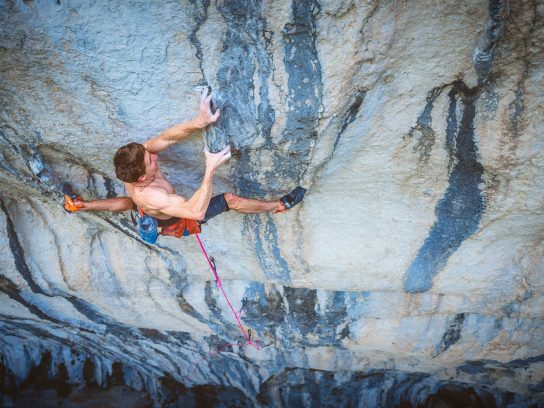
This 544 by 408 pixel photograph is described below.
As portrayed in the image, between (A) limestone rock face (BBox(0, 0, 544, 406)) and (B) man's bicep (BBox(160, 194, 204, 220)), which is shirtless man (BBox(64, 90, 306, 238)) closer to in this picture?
(B) man's bicep (BBox(160, 194, 204, 220))

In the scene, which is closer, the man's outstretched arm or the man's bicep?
the man's outstretched arm

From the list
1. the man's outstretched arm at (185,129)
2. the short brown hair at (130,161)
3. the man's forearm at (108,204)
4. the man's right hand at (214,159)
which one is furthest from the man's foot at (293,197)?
the man's forearm at (108,204)

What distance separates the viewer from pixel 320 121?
2303 millimetres

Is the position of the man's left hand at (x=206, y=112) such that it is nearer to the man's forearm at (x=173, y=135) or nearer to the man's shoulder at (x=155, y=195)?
the man's forearm at (x=173, y=135)

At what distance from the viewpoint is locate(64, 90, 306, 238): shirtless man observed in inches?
88.9

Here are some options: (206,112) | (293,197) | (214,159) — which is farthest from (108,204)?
(293,197)

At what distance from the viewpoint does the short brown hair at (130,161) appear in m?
2.22

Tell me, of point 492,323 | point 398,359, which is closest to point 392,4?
point 492,323

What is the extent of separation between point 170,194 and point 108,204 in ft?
2.34

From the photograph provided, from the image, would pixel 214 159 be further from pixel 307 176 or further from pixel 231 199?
pixel 307 176

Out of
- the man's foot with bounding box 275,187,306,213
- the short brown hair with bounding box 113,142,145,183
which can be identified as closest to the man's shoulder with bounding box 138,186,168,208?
the short brown hair with bounding box 113,142,145,183

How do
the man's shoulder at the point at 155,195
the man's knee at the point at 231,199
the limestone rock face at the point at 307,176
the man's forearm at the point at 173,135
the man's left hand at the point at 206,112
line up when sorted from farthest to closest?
the man's knee at the point at 231,199 < the man's shoulder at the point at 155,195 < the man's forearm at the point at 173,135 < the man's left hand at the point at 206,112 < the limestone rock face at the point at 307,176

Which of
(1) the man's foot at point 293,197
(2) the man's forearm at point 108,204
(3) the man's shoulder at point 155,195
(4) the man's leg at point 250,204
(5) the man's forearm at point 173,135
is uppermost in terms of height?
(5) the man's forearm at point 173,135

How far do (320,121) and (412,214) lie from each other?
47.1 inches
